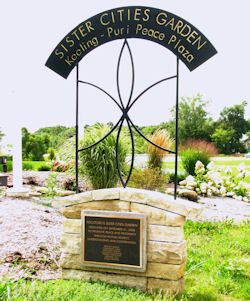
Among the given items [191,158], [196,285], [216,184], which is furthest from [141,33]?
[191,158]

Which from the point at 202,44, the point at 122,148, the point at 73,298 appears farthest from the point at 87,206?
the point at 122,148

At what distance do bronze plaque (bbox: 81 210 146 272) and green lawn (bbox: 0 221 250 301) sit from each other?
21cm

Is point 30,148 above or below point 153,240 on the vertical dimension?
above

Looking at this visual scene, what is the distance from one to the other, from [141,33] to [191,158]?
6.73 m

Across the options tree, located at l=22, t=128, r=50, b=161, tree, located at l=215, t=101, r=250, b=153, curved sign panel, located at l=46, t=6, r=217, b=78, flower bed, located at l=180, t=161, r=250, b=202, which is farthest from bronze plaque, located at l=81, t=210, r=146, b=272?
tree, located at l=215, t=101, r=250, b=153

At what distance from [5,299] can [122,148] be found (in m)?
4.67

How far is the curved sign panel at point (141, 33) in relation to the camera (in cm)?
300

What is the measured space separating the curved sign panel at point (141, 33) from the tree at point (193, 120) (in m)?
27.9

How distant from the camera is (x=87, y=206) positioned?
305 cm

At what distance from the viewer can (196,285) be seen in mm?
2959

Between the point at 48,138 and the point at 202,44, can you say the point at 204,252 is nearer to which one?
the point at 202,44

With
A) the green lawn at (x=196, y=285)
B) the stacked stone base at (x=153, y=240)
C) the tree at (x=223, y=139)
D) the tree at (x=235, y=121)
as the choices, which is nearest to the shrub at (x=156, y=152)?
the green lawn at (x=196, y=285)

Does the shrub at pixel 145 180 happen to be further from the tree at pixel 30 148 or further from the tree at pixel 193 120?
the tree at pixel 193 120

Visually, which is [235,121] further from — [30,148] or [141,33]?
[141,33]
